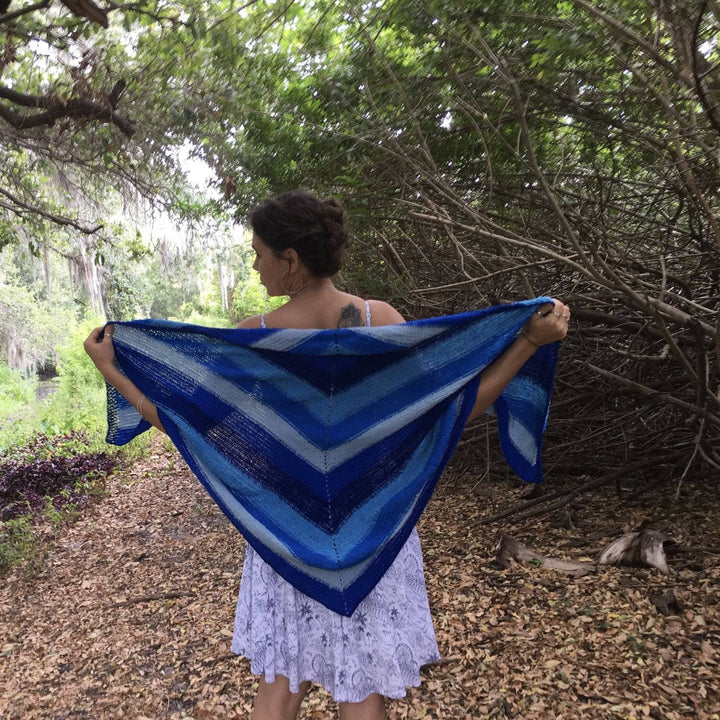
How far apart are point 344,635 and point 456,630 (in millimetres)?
1399

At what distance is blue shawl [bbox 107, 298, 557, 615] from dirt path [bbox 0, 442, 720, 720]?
110 cm

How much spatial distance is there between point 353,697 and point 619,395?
2498 millimetres

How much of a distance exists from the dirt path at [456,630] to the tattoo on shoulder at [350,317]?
151 centimetres

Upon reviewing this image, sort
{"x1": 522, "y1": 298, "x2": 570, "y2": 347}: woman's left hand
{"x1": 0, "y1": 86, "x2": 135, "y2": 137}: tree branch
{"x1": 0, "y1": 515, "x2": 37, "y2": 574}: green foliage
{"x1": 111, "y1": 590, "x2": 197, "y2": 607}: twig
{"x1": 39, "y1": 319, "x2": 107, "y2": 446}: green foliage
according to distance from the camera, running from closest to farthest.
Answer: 1. {"x1": 522, "y1": 298, "x2": 570, "y2": 347}: woman's left hand
2. {"x1": 111, "y1": 590, "x2": 197, "y2": 607}: twig
3. {"x1": 0, "y1": 86, "x2": 135, "y2": 137}: tree branch
4. {"x1": 0, "y1": 515, "x2": 37, "y2": 574}: green foliage
5. {"x1": 39, "y1": 319, "x2": 107, "y2": 446}: green foliage

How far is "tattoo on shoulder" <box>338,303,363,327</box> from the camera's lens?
1502 mm

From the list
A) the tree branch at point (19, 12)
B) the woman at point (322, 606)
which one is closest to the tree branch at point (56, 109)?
the tree branch at point (19, 12)

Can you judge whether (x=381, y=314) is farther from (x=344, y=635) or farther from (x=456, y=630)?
(x=456, y=630)

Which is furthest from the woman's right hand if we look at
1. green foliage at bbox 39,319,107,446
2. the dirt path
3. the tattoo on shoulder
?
green foliage at bbox 39,319,107,446

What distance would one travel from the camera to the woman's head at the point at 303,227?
56.7 inches

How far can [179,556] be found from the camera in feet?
13.3

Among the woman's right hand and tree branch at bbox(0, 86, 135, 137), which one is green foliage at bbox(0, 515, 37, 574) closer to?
tree branch at bbox(0, 86, 135, 137)

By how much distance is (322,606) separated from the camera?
148cm

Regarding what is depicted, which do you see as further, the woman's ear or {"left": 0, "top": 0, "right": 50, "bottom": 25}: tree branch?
{"left": 0, "top": 0, "right": 50, "bottom": 25}: tree branch

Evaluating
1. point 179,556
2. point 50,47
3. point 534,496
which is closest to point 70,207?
point 50,47
